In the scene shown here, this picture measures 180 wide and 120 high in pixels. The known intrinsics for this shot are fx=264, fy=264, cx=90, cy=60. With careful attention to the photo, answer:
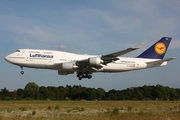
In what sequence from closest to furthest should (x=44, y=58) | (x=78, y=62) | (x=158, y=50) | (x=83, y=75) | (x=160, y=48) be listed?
(x=44, y=58) < (x=78, y=62) < (x=83, y=75) < (x=158, y=50) < (x=160, y=48)

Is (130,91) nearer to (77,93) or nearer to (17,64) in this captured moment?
(77,93)

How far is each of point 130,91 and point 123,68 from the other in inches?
3538

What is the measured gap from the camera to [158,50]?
42.7m

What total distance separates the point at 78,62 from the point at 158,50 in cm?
1473

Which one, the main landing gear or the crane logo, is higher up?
the crane logo

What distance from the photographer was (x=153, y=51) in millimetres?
42281

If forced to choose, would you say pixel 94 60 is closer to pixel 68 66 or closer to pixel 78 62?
pixel 78 62

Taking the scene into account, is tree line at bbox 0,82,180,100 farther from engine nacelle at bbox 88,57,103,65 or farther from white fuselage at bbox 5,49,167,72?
engine nacelle at bbox 88,57,103,65

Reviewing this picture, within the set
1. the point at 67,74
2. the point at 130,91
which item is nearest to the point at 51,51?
the point at 67,74

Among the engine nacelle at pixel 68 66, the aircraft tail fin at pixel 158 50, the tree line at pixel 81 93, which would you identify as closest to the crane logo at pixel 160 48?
the aircraft tail fin at pixel 158 50

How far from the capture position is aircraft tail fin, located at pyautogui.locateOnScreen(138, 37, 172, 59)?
137 feet

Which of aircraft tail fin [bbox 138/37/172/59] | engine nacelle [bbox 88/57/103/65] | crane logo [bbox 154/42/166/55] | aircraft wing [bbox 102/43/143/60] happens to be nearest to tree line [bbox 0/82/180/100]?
aircraft tail fin [bbox 138/37/172/59]

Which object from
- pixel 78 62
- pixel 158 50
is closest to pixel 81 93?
pixel 158 50

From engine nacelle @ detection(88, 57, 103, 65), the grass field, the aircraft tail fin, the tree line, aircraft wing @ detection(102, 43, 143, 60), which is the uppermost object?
the aircraft tail fin
